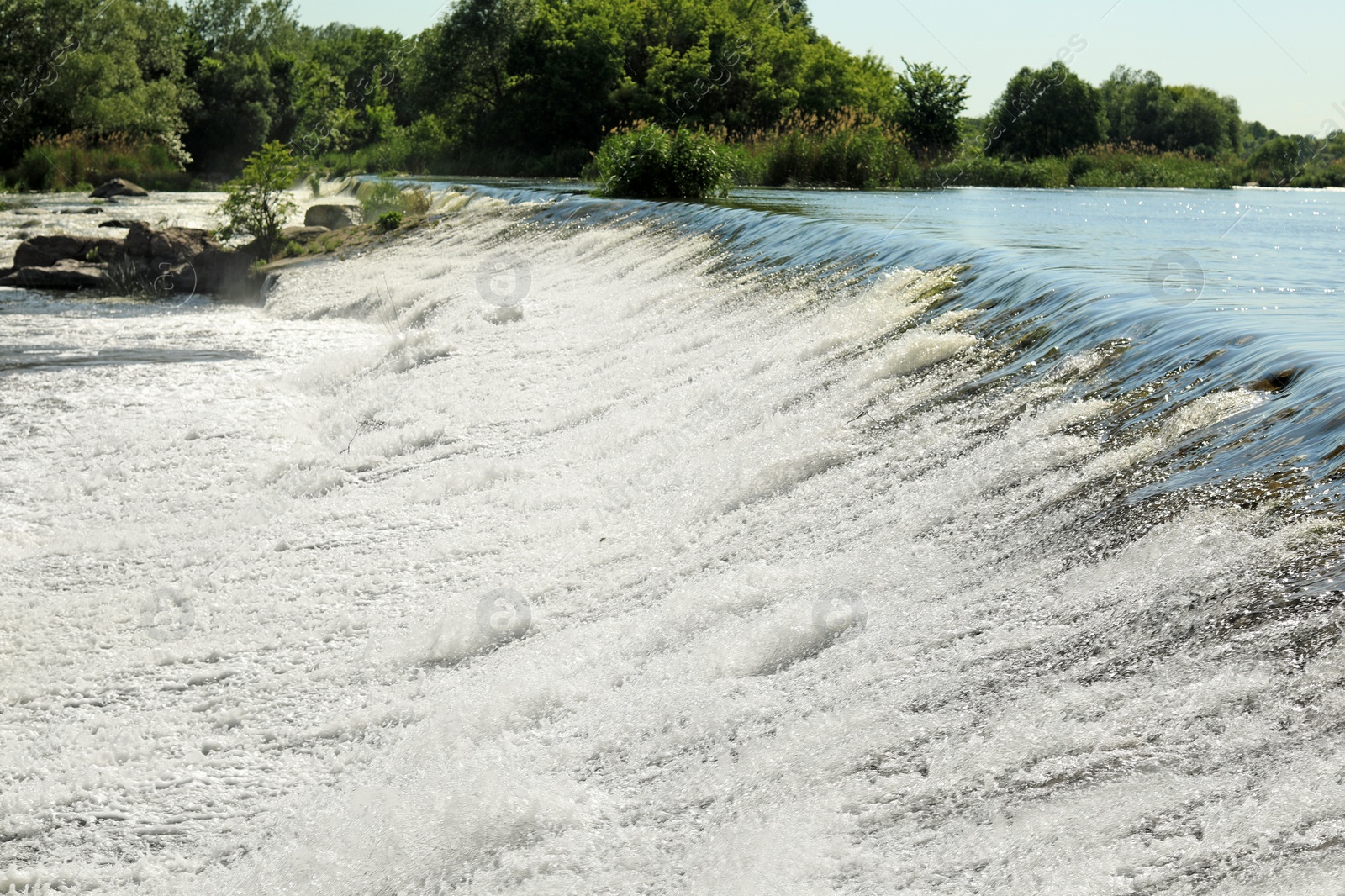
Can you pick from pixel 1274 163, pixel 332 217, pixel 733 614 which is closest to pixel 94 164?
pixel 332 217

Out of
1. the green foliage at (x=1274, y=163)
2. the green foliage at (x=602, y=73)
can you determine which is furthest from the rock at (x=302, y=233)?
the green foliage at (x=1274, y=163)

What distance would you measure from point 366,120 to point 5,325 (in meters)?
42.4

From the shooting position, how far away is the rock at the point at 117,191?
2762 centimetres

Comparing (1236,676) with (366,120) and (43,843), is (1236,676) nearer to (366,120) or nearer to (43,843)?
(43,843)

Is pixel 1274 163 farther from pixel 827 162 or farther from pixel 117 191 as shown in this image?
pixel 117 191

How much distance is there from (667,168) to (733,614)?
1194 centimetres

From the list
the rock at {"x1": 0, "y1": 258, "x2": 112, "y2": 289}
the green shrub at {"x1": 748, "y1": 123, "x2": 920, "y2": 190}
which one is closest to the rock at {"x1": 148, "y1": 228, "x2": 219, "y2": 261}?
the rock at {"x1": 0, "y1": 258, "x2": 112, "y2": 289}

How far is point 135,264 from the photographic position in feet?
45.3

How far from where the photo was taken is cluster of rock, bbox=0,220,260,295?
13.5m

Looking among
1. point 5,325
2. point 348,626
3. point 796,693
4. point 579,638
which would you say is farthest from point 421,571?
point 5,325

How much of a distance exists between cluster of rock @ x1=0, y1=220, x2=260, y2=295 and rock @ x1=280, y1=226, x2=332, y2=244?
3.37ft

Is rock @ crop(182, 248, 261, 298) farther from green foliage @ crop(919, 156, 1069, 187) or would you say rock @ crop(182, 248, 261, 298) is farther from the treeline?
green foliage @ crop(919, 156, 1069, 187)

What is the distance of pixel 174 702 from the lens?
4.02m

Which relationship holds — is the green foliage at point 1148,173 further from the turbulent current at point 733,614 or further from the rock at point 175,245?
the turbulent current at point 733,614
